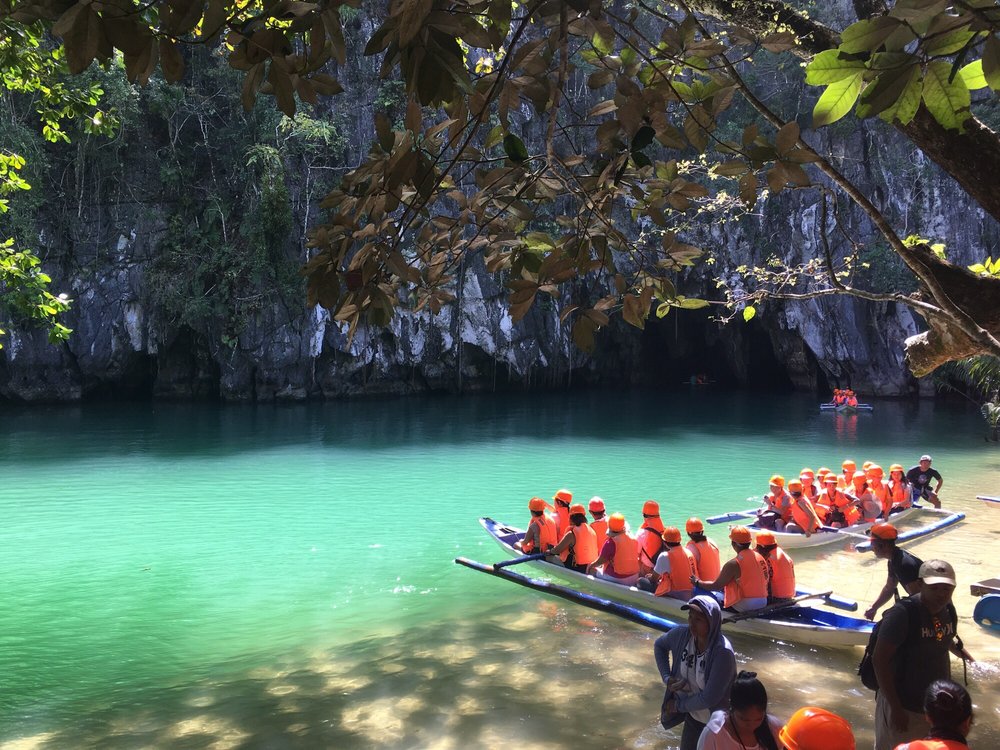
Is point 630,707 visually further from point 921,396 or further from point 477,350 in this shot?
point 921,396

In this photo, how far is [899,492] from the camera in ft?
→ 34.0

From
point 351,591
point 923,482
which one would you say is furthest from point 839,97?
point 923,482

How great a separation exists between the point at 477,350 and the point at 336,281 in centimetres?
2555

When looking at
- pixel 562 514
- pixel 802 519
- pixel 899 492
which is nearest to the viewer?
pixel 562 514

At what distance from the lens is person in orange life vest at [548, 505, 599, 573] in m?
7.51

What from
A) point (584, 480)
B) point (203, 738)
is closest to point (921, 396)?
point (584, 480)

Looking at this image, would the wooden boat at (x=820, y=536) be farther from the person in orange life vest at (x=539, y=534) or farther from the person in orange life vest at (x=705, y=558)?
the person in orange life vest at (x=539, y=534)

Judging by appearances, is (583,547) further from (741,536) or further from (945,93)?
(945,93)

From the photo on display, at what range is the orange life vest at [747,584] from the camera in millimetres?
6105

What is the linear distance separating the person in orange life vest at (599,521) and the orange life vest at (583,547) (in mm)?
166

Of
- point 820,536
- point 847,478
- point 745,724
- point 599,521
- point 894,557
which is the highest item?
point 894,557

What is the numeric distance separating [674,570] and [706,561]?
345 mm

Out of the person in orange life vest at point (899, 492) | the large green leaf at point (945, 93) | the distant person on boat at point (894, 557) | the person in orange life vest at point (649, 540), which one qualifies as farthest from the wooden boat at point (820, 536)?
the large green leaf at point (945, 93)

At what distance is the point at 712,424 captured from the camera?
21047 mm
